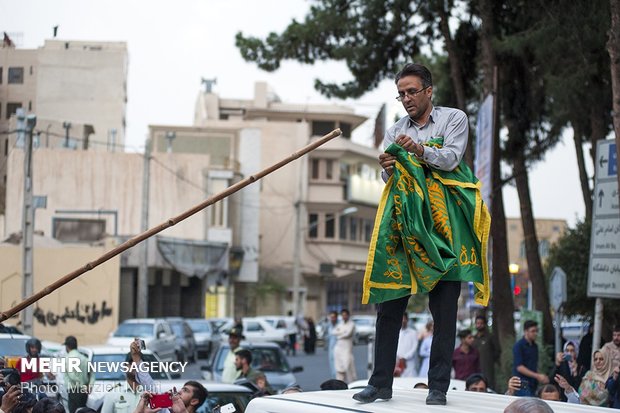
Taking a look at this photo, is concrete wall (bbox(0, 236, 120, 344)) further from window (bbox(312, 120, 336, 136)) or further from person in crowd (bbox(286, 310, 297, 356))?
window (bbox(312, 120, 336, 136))

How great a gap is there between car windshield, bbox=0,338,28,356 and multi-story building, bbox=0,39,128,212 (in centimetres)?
277

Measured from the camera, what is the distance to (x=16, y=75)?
14641mm

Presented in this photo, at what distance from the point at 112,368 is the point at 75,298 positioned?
92.4ft

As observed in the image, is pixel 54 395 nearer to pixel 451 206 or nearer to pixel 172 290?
pixel 451 206

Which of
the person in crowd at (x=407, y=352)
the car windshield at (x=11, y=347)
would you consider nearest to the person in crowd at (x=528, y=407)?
the car windshield at (x=11, y=347)

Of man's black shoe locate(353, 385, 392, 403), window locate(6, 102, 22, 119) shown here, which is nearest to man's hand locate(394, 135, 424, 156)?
man's black shoe locate(353, 385, 392, 403)

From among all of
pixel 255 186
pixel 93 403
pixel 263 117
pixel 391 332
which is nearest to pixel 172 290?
pixel 255 186

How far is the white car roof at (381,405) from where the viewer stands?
5.44 m

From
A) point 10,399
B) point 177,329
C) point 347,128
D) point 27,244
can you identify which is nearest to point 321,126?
point 347,128

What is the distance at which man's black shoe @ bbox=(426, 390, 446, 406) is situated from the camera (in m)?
5.88

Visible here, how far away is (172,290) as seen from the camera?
58125 mm

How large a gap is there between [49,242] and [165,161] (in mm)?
14890

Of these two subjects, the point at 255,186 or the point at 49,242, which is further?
the point at 255,186

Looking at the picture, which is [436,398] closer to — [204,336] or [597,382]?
[597,382]
